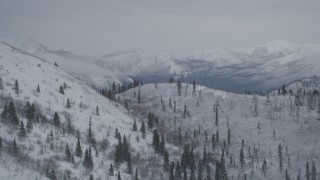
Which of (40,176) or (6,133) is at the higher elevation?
(6,133)

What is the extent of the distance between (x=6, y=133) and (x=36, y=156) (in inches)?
731

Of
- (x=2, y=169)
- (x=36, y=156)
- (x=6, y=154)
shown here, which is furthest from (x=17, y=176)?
(x=36, y=156)

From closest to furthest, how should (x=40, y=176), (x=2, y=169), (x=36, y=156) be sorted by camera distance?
(x=2, y=169)
(x=40, y=176)
(x=36, y=156)

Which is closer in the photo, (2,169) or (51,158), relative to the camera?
(2,169)

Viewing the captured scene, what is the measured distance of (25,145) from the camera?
198 m

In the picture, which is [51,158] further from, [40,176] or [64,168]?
[40,176]

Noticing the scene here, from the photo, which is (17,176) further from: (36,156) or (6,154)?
(36,156)

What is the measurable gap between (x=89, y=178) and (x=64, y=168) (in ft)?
39.3

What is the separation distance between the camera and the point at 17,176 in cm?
16200

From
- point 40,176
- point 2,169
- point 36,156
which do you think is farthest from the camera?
point 36,156

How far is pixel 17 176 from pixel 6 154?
17629 millimetres

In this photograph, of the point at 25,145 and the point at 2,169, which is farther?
the point at 25,145

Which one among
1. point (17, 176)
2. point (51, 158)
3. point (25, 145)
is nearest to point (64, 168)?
point (51, 158)

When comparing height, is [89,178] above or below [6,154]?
below
